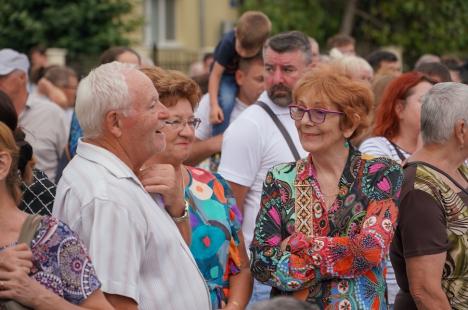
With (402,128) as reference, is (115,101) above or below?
above

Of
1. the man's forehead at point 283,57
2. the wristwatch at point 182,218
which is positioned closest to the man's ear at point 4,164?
the wristwatch at point 182,218

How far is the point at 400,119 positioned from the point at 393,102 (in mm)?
114

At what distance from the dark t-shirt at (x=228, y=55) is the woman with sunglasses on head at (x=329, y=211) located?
10.3 feet

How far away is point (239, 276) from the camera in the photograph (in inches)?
183

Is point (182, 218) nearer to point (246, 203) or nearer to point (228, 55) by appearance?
point (246, 203)

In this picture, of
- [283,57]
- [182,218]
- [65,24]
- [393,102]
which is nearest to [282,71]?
[283,57]

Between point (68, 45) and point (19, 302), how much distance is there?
2277cm

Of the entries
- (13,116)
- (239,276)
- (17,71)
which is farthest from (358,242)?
(17,71)

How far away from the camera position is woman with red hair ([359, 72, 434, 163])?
6027 millimetres

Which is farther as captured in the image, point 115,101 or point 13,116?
point 13,116

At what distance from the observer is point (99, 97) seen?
150 inches

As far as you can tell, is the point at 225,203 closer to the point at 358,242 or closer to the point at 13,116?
the point at 358,242

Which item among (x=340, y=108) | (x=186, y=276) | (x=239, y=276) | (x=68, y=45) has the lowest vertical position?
(x=68, y=45)

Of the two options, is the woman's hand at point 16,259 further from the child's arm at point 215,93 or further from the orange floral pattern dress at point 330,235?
the child's arm at point 215,93
